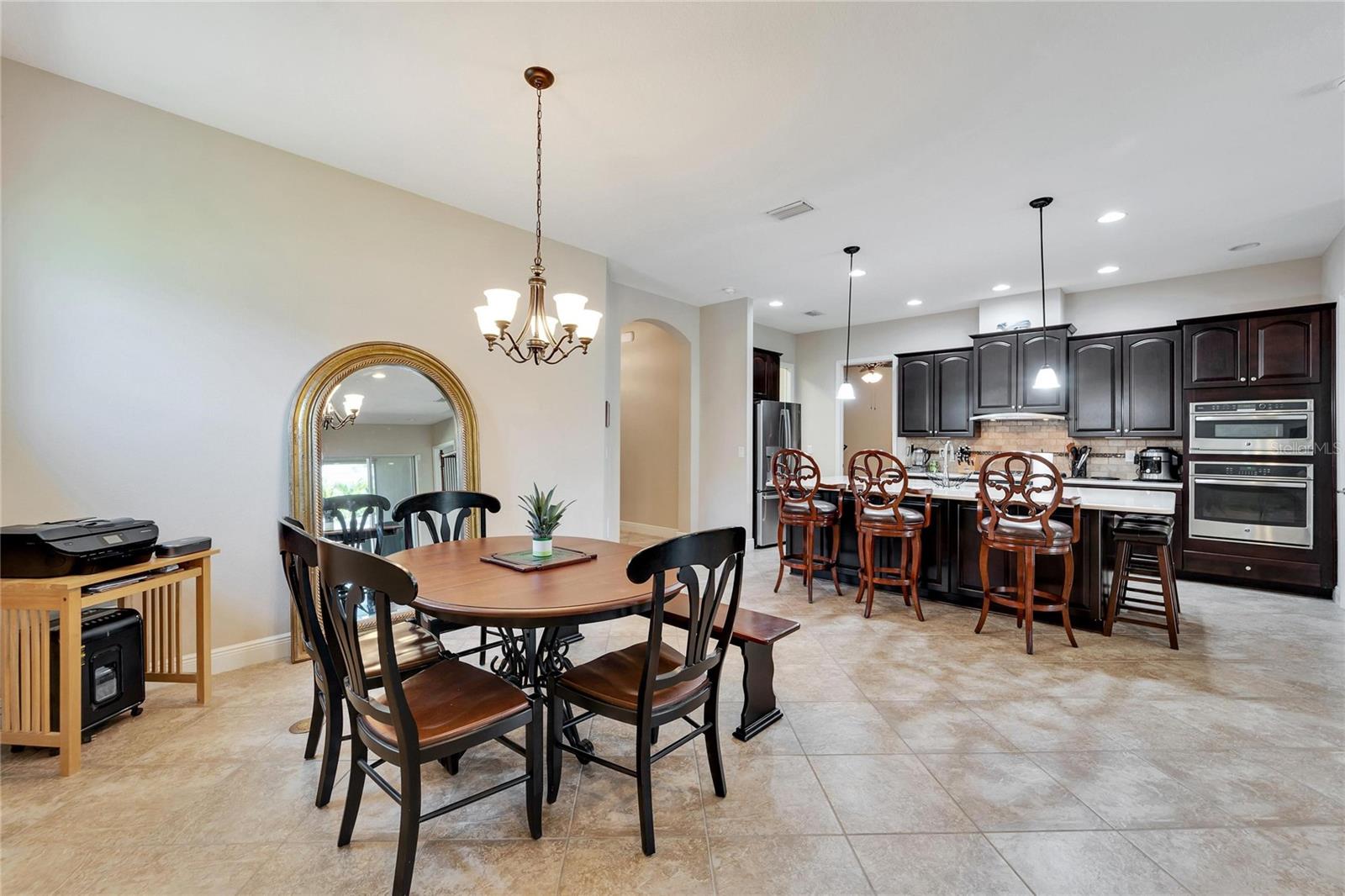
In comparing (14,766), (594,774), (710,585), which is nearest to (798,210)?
(710,585)

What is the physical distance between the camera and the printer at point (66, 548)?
2.03 m

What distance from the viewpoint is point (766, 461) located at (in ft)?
21.0

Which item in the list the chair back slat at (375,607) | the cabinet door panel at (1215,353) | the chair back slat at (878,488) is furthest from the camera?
the cabinet door panel at (1215,353)

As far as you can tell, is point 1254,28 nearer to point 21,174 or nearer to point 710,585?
point 710,585

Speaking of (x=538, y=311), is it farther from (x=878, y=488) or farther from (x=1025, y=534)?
(x=1025, y=534)

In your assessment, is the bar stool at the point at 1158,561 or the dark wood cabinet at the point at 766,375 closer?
the bar stool at the point at 1158,561

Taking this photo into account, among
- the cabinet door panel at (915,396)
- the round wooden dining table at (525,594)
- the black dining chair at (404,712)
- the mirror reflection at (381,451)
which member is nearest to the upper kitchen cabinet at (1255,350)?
the cabinet door panel at (915,396)

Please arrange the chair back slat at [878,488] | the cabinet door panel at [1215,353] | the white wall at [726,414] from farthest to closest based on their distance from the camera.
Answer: the white wall at [726,414], the cabinet door panel at [1215,353], the chair back slat at [878,488]

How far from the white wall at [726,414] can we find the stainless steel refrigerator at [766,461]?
14 centimetres

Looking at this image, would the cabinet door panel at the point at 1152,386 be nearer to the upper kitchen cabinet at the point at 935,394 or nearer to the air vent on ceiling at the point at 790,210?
the upper kitchen cabinet at the point at 935,394

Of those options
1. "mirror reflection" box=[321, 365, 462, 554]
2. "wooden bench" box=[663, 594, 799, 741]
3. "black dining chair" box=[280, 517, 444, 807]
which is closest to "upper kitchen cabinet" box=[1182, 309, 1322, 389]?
"wooden bench" box=[663, 594, 799, 741]

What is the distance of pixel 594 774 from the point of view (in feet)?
6.72

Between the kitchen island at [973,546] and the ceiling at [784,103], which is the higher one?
the ceiling at [784,103]

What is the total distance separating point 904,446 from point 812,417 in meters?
1.41
